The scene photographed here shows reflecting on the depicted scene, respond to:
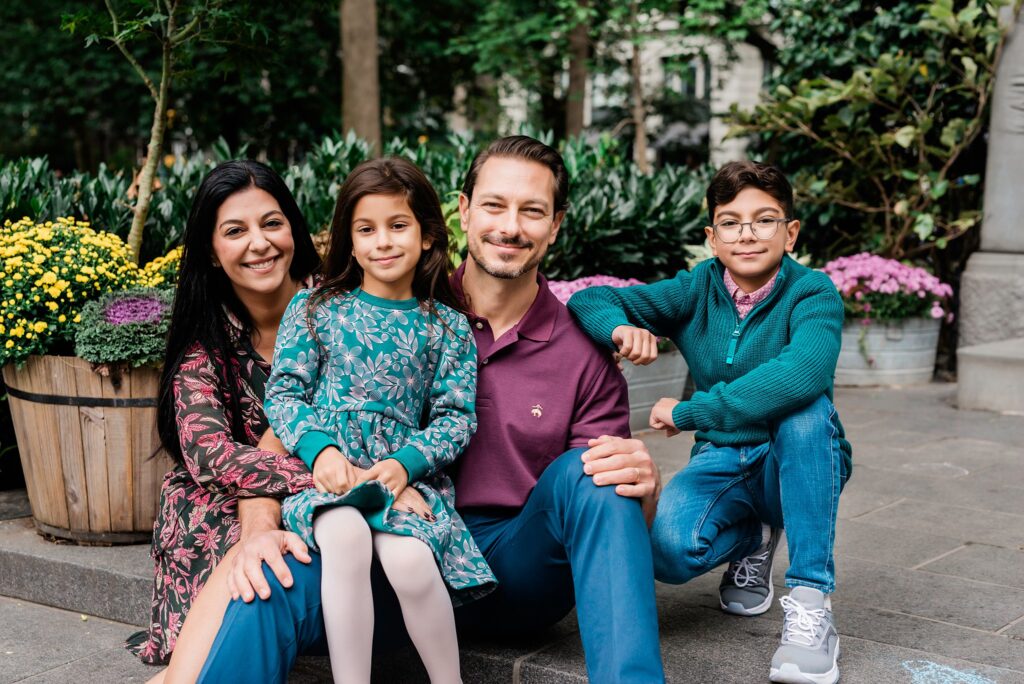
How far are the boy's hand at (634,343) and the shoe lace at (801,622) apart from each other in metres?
0.72

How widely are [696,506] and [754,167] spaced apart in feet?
3.13

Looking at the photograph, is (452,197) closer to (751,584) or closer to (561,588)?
(751,584)

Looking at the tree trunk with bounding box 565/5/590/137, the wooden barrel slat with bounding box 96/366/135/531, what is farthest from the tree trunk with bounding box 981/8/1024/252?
the tree trunk with bounding box 565/5/590/137

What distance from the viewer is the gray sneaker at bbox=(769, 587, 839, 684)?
2613 millimetres

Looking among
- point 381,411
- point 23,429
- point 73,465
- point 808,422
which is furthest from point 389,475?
point 23,429

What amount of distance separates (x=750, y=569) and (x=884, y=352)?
4.92 m

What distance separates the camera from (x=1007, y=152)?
7.45m

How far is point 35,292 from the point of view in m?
3.80

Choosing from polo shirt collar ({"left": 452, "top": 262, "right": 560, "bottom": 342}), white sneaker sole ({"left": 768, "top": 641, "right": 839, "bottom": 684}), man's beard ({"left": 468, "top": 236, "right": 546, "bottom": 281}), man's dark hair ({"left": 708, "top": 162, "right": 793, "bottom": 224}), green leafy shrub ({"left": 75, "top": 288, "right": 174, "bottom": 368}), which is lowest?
white sneaker sole ({"left": 768, "top": 641, "right": 839, "bottom": 684})

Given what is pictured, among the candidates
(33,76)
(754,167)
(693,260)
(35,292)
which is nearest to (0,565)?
(35,292)

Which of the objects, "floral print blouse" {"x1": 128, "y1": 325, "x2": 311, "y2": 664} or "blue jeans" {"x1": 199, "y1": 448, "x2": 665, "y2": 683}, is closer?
"blue jeans" {"x1": 199, "y1": 448, "x2": 665, "y2": 683}

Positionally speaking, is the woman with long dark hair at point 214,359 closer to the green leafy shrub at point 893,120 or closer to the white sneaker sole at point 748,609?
the white sneaker sole at point 748,609

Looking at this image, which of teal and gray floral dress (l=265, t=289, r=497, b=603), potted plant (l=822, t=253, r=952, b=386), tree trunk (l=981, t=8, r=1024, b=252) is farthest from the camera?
potted plant (l=822, t=253, r=952, b=386)

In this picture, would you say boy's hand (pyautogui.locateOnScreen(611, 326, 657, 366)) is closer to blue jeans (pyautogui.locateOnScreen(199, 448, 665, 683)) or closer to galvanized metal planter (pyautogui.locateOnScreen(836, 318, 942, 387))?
blue jeans (pyautogui.locateOnScreen(199, 448, 665, 683))
